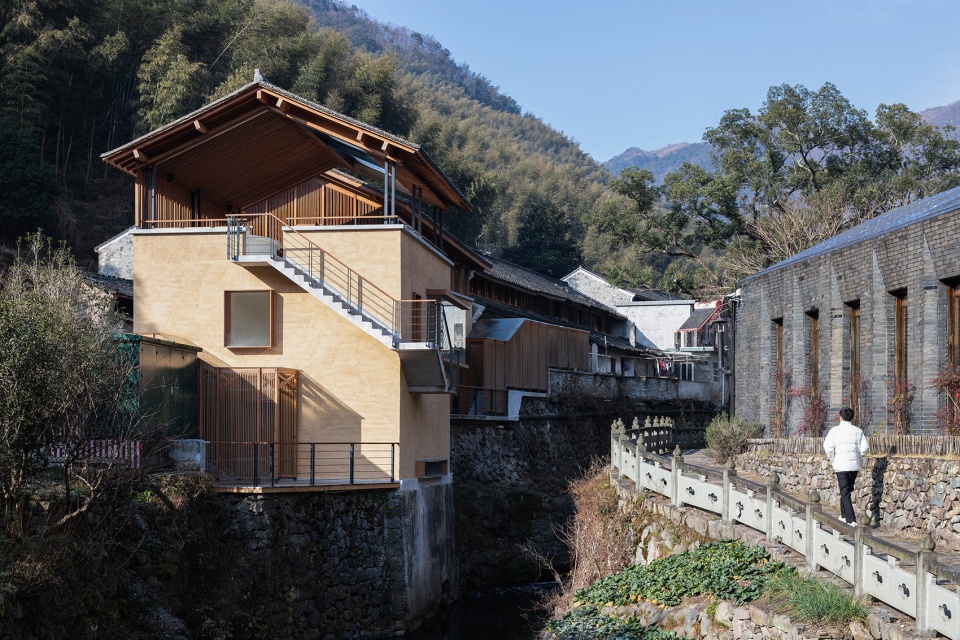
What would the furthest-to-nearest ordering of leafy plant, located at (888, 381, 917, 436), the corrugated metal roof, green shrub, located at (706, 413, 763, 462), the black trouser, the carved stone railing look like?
the corrugated metal roof → green shrub, located at (706, 413, 763, 462) → leafy plant, located at (888, 381, 917, 436) → the black trouser → the carved stone railing

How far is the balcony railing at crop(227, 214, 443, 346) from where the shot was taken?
24.1m

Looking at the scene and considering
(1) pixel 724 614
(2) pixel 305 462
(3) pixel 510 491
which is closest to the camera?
(1) pixel 724 614

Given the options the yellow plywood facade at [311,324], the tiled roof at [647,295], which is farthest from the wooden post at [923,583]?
the tiled roof at [647,295]

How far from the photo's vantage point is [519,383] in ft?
132

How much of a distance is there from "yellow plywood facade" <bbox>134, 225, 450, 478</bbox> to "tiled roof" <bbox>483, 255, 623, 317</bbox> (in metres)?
22.2

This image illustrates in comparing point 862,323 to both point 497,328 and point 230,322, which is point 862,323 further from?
point 497,328

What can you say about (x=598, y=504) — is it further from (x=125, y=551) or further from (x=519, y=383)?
(x=519, y=383)

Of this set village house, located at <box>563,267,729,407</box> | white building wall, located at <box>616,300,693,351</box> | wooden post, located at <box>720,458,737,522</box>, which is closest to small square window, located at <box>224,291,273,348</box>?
wooden post, located at <box>720,458,737,522</box>

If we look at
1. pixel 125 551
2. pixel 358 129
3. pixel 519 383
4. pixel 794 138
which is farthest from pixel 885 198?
pixel 125 551

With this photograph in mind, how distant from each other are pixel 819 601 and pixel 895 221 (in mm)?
13661

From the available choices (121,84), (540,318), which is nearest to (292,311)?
(540,318)

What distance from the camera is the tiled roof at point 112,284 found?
99.6ft

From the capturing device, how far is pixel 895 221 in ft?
79.9

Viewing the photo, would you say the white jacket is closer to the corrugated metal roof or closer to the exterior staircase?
the exterior staircase
